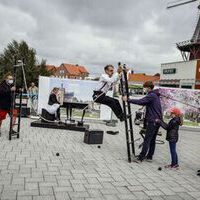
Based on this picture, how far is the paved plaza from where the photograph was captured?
6.18m

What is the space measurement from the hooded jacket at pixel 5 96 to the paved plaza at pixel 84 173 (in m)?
0.98

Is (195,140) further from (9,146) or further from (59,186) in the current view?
(59,186)

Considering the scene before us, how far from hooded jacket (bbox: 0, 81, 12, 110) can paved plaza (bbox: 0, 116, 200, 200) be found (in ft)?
3.20

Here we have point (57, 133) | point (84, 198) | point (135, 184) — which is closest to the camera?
Answer: point (84, 198)

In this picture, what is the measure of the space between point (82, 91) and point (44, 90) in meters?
1.89

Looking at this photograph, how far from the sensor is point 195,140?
14.8 metres

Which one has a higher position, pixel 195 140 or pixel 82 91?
pixel 82 91

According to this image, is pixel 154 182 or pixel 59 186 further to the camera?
pixel 154 182

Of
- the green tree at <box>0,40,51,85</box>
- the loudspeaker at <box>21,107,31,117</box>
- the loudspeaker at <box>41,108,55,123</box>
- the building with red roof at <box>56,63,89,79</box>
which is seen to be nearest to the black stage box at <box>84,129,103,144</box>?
the loudspeaker at <box>41,108,55,123</box>

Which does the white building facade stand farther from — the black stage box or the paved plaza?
the paved plaza

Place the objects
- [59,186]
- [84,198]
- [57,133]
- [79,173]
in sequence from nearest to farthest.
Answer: [84,198] < [59,186] < [79,173] < [57,133]

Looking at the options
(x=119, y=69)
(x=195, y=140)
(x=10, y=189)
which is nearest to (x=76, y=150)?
(x=119, y=69)

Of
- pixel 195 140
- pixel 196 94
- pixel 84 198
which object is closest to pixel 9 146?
pixel 84 198

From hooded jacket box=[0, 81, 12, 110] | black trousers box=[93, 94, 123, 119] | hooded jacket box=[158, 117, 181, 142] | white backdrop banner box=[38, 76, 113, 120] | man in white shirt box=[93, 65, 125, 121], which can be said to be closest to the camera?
hooded jacket box=[158, 117, 181, 142]
